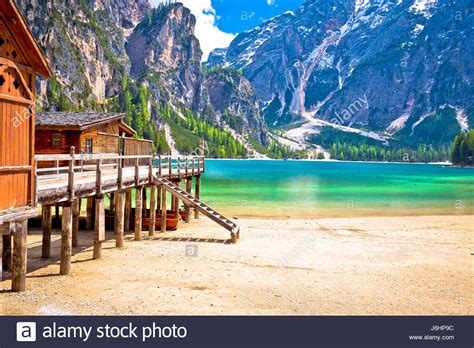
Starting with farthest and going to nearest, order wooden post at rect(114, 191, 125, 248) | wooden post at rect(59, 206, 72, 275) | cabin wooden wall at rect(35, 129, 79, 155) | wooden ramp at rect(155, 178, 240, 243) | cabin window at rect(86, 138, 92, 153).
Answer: cabin window at rect(86, 138, 92, 153) < cabin wooden wall at rect(35, 129, 79, 155) < wooden ramp at rect(155, 178, 240, 243) < wooden post at rect(114, 191, 125, 248) < wooden post at rect(59, 206, 72, 275)

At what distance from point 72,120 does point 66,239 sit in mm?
15064

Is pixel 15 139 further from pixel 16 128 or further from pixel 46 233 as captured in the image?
pixel 46 233

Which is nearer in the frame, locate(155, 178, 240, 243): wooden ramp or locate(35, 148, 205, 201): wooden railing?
locate(35, 148, 205, 201): wooden railing

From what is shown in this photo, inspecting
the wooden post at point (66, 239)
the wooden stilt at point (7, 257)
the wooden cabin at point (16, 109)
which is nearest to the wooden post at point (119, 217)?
the wooden post at point (66, 239)

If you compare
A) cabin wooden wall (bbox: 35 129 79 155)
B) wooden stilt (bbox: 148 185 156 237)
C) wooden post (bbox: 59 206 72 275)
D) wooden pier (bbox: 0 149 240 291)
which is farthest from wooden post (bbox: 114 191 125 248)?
cabin wooden wall (bbox: 35 129 79 155)

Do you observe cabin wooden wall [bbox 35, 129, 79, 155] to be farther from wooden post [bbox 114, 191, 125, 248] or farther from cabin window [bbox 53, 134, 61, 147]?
wooden post [bbox 114, 191, 125, 248]

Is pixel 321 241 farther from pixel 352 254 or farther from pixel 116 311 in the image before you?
pixel 116 311

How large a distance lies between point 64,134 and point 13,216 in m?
17.3

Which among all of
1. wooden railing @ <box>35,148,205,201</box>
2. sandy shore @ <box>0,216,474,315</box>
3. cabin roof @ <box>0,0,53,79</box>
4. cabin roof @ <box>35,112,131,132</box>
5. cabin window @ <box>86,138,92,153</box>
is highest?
cabin roof @ <box>0,0,53,79</box>

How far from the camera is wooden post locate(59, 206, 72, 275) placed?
54.1 ft

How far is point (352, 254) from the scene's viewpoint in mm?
22953

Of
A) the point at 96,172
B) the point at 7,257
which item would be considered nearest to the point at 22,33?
the point at 96,172

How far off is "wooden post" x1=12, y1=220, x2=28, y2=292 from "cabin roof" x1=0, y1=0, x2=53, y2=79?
16.7 ft

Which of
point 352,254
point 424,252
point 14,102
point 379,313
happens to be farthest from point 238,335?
point 424,252
